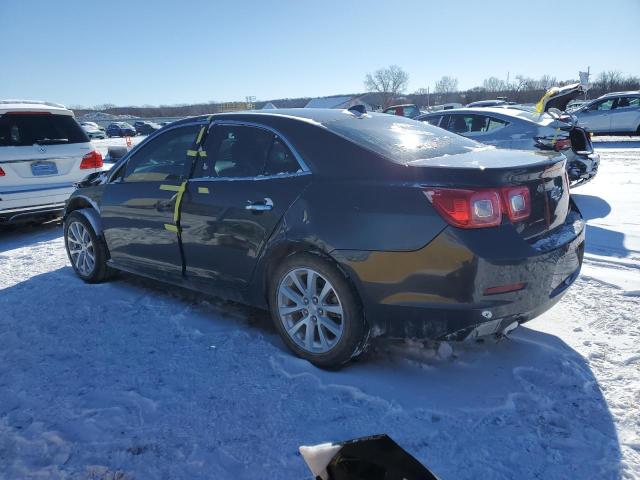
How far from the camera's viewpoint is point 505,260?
251cm

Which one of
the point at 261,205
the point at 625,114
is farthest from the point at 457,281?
the point at 625,114

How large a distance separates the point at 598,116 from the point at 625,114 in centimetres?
89

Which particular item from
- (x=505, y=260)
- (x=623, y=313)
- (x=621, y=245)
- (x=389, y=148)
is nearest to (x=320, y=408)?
(x=505, y=260)

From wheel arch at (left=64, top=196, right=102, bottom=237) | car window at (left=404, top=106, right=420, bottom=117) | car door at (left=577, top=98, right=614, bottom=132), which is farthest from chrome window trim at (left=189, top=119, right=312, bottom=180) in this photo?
car window at (left=404, top=106, right=420, bottom=117)

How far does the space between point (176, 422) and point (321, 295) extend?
41.8 inches

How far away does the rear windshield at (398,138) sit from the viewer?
2941 millimetres

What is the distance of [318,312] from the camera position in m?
3.01

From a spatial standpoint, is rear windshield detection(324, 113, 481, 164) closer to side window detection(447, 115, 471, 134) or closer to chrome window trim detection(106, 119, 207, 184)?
chrome window trim detection(106, 119, 207, 184)

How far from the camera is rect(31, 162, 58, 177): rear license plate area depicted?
21.5 ft

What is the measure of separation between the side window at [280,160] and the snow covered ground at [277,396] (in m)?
1.20

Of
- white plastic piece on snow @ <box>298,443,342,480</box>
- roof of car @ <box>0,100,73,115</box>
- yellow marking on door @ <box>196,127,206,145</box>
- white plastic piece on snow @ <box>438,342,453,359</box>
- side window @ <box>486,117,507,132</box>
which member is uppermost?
roof of car @ <box>0,100,73,115</box>

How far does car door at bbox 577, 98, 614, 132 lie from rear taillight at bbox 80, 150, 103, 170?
1729 cm

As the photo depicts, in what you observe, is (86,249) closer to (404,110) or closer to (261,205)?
(261,205)

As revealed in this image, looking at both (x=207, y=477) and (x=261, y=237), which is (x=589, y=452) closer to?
(x=207, y=477)
